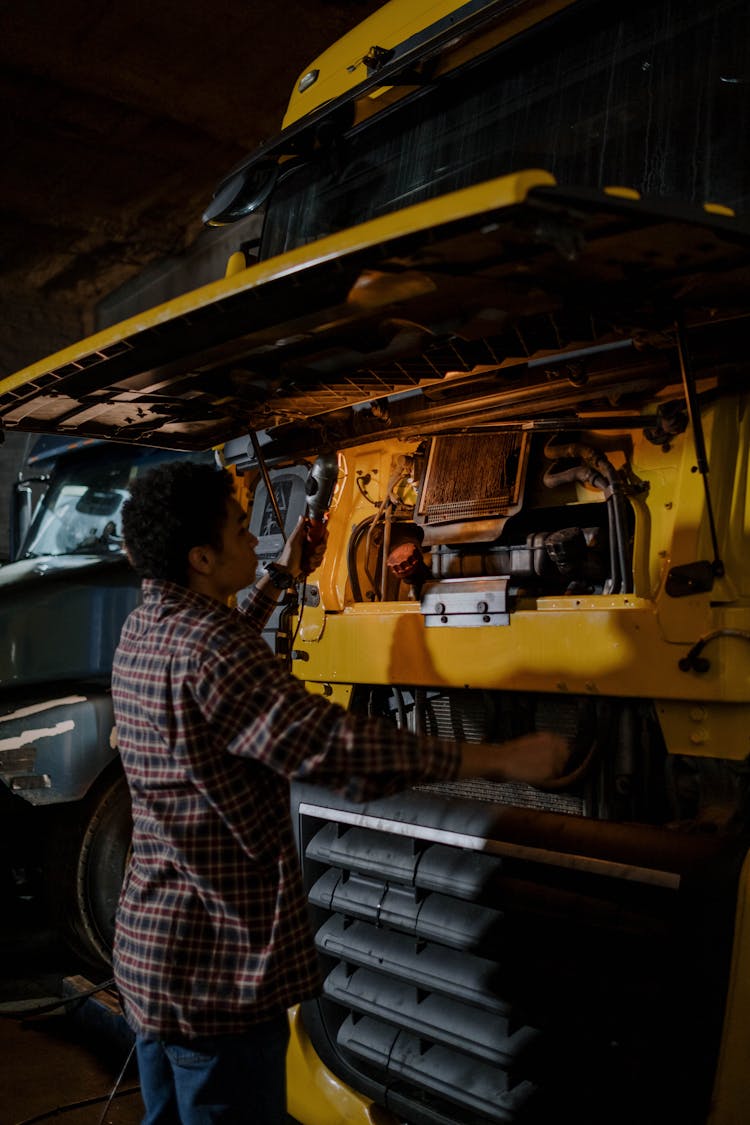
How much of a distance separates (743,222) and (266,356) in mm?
1179

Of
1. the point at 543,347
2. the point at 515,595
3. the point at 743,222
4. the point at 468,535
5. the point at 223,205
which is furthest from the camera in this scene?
the point at 223,205

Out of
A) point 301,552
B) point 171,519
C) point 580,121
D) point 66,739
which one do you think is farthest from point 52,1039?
point 580,121

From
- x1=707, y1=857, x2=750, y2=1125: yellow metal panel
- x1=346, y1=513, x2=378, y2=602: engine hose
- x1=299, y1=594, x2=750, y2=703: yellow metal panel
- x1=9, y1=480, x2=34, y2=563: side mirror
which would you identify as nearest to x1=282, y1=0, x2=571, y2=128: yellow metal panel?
x1=346, y1=513, x2=378, y2=602: engine hose

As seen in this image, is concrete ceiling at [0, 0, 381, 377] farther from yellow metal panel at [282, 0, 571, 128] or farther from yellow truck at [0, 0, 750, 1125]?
yellow truck at [0, 0, 750, 1125]

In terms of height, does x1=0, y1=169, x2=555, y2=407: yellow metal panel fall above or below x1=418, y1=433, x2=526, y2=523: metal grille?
above

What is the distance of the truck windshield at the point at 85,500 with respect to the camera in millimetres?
5828

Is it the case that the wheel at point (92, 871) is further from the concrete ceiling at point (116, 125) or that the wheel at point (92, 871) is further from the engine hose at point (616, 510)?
the concrete ceiling at point (116, 125)

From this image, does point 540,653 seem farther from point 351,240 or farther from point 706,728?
point 351,240

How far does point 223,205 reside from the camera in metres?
3.16

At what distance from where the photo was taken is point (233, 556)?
1978 millimetres

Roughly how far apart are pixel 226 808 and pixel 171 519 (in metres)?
0.61

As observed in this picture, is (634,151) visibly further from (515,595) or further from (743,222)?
(515,595)

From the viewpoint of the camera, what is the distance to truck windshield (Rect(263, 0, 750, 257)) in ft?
7.22

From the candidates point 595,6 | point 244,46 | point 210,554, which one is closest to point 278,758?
point 210,554
